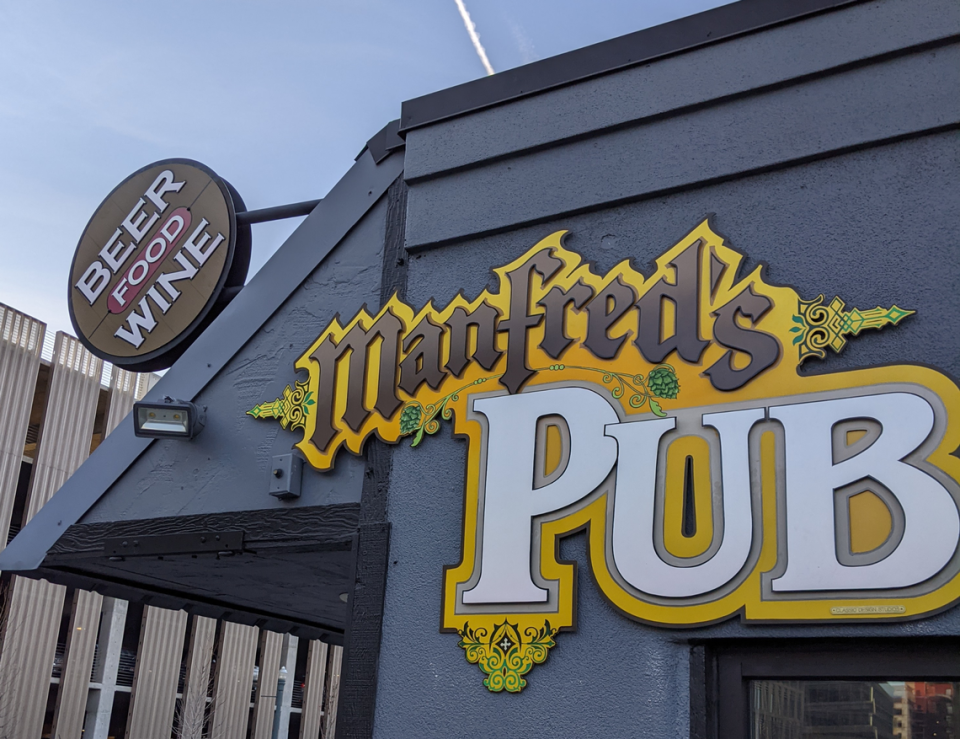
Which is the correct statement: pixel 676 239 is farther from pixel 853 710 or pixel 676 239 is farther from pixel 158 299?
pixel 158 299

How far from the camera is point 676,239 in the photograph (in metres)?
5.46

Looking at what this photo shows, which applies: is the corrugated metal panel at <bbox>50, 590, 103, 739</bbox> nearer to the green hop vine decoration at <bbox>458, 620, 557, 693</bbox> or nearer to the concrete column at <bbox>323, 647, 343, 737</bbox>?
the concrete column at <bbox>323, 647, 343, 737</bbox>

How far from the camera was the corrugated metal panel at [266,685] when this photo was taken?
123ft

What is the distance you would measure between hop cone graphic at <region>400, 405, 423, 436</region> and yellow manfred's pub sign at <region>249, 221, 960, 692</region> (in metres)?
0.03

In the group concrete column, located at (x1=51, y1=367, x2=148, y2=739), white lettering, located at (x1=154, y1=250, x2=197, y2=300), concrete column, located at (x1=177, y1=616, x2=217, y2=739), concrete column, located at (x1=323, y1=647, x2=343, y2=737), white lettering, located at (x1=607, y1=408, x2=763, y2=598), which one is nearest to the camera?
white lettering, located at (x1=607, y1=408, x2=763, y2=598)

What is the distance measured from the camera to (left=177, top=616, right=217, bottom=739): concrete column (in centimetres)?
3338

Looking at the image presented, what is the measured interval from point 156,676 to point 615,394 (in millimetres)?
31707

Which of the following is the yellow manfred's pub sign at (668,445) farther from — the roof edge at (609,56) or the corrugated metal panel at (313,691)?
the corrugated metal panel at (313,691)

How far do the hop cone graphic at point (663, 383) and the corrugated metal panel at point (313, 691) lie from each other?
3797 cm

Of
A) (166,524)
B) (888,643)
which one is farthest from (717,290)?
(166,524)

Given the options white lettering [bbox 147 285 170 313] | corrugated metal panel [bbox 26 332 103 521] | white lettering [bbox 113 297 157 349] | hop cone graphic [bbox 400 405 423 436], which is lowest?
hop cone graphic [bbox 400 405 423 436]

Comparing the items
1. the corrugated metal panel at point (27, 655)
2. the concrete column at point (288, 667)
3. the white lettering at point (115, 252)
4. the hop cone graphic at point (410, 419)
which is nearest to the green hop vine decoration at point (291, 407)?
the hop cone graphic at point (410, 419)

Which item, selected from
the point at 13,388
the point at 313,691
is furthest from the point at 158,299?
the point at 313,691

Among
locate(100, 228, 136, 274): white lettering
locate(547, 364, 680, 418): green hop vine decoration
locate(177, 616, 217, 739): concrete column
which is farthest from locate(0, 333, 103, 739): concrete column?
locate(547, 364, 680, 418): green hop vine decoration
